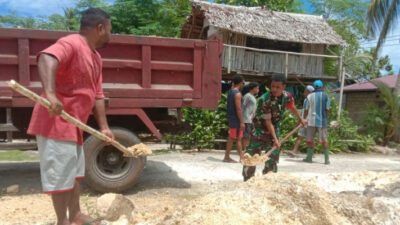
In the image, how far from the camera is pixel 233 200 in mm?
2451

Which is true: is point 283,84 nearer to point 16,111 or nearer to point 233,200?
point 233,200

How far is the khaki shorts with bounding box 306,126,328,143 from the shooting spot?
6.77m

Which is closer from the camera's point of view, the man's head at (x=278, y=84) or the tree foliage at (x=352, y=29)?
the man's head at (x=278, y=84)

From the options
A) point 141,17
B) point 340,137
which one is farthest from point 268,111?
point 141,17

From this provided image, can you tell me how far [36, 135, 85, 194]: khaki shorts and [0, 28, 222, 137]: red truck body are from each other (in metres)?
1.73

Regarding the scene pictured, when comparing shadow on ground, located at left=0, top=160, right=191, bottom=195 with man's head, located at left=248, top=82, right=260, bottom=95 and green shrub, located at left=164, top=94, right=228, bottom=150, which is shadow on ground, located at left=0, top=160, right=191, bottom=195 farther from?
man's head, located at left=248, top=82, right=260, bottom=95

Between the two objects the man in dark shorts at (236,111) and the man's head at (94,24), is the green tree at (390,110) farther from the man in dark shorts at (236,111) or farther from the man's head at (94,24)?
the man's head at (94,24)

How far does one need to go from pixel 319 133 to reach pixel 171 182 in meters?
3.80

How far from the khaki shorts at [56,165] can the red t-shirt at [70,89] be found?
57 mm

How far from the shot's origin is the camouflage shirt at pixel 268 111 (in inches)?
160

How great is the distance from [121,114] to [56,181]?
194cm

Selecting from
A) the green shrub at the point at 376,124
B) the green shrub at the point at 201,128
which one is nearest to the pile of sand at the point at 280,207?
the green shrub at the point at 201,128

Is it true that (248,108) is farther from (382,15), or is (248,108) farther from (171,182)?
(382,15)

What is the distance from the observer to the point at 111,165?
417cm
